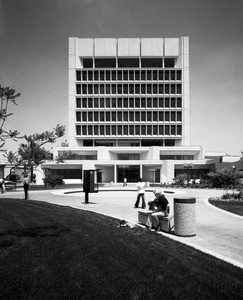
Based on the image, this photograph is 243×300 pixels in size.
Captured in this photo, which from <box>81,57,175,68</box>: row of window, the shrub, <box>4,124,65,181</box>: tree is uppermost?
<box>81,57,175,68</box>: row of window

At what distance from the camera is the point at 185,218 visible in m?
8.66

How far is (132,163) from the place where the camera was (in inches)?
2253

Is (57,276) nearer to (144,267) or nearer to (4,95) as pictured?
(144,267)

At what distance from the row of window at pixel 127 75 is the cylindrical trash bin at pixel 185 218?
66.3 m

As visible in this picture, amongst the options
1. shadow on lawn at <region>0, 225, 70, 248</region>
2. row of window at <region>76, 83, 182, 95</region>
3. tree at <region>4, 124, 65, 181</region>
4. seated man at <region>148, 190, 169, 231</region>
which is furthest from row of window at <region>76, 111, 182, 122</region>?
tree at <region>4, 124, 65, 181</region>

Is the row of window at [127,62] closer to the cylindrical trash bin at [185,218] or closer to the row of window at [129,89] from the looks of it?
the row of window at [129,89]

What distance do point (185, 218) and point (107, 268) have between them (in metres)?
3.87

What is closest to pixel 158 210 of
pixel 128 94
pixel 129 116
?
pixel 129 116

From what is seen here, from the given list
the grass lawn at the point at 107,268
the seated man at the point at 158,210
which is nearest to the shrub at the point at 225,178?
the seated man at the point at 158,210

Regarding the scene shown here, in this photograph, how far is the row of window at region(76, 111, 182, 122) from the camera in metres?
71.6

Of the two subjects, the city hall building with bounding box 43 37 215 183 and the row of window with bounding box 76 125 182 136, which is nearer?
the city hall building with bounding box 43 37 215 183

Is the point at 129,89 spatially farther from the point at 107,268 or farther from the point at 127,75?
the point at 107,268

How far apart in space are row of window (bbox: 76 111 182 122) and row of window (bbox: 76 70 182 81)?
8.88 meters

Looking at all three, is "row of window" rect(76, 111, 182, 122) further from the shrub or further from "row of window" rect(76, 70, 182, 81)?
the shrub
